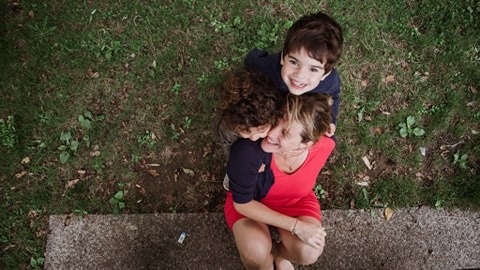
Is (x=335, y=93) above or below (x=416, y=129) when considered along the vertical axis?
above

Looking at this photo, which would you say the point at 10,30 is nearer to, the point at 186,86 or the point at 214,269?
the point at 186,86

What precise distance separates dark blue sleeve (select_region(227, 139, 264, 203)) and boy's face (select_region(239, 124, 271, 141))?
12 centimetres

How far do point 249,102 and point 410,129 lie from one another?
7.24ft

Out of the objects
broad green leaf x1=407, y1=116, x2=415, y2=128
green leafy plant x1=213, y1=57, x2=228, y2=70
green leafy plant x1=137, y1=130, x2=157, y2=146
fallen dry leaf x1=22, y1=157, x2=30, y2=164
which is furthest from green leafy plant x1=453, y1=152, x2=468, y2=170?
fallen dry leaf x1=22, y1=157, x2=30, y2=164

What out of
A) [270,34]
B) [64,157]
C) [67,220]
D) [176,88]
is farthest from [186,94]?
[67,220]

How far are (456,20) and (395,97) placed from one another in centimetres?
112

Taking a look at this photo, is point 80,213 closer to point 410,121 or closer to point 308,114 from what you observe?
point 308,114

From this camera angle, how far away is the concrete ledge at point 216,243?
3.59m

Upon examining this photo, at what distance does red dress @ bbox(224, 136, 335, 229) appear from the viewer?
3072mm

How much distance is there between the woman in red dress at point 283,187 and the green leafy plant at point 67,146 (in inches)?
63.8

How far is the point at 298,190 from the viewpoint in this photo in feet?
10.5

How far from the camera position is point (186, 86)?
164 inches

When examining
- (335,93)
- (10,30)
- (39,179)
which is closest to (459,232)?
(335,93)

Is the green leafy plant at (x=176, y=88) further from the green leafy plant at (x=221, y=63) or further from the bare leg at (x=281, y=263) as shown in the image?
the bare leg at (x=281, y=263)
